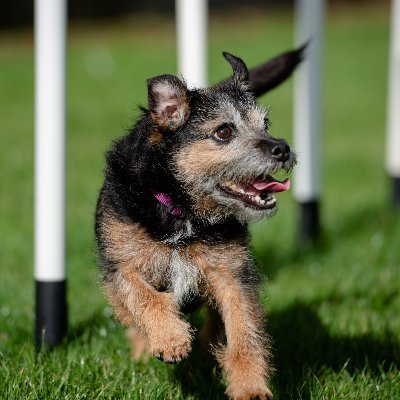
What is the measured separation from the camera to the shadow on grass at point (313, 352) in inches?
148

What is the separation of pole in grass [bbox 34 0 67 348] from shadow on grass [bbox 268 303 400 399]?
1.24 m

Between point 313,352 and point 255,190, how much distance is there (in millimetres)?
1052

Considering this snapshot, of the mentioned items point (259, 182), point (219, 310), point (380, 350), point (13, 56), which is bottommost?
point (380, 350)

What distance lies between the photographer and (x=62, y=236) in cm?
436

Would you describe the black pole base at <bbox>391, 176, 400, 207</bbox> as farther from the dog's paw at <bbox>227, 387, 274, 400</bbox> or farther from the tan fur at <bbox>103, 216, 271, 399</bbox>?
the dog's paw at <bbox>227, 387, 274, 400</bbox>

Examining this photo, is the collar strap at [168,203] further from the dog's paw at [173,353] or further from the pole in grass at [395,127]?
the pole in grass at [395,127]

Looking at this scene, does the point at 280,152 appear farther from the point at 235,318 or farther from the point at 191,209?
the point at 235,318

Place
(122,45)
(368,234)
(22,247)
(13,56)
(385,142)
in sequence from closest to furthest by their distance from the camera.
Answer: (22,247) < (368,234) < (385,142) < (13,56) < (122,45)

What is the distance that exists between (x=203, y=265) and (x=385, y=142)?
1035 centimetres

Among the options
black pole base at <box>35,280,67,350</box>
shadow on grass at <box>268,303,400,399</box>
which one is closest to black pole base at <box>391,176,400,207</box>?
shadow on grass at <box>268,303,400,399</box>

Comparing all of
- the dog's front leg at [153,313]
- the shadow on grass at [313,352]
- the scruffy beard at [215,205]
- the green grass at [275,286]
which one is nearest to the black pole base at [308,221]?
the green grass at [275,286]

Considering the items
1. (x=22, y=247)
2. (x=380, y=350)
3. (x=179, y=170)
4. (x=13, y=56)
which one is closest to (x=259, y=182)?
(x=179, y=170)

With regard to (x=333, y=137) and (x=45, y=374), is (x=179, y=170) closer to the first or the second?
(x=45, y=374)

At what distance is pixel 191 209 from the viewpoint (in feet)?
11.7
